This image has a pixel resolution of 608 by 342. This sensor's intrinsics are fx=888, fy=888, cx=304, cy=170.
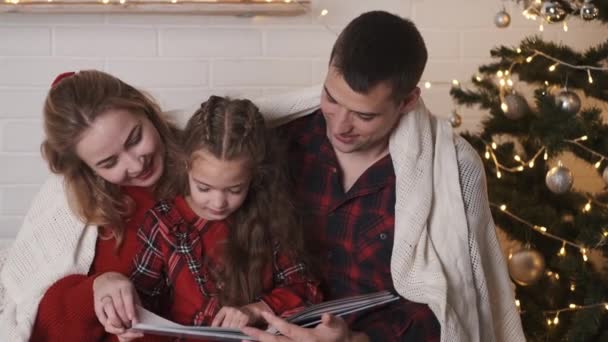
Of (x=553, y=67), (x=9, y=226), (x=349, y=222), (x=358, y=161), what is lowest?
(x=9, y=226)

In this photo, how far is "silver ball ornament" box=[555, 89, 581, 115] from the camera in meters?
2.06

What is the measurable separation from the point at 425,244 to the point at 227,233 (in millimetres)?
382

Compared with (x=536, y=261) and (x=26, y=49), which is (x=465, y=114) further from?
(x=26, y=49)

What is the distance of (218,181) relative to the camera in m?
1.58

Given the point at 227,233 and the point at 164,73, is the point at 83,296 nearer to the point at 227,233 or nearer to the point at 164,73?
the point at 227,233

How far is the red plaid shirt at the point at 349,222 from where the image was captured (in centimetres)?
178

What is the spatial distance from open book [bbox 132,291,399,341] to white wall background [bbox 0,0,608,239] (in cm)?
107

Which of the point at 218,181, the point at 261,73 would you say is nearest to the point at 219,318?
the point at 218,181

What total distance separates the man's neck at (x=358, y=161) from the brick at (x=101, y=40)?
967mm

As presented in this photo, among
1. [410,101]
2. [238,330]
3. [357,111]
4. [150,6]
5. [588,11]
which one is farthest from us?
[150,6]

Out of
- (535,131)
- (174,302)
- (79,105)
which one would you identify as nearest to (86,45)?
(79,105)

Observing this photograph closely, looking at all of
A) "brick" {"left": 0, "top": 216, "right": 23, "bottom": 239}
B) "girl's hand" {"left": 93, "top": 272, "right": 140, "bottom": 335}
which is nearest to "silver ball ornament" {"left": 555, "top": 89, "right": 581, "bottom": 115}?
"girl's hand" {"left": 93, "top": 272, "right": 140, "bottom": 335}

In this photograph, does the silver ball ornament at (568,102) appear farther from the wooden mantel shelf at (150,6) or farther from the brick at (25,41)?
the brick at (25,41)

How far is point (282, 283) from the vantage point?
1.72 m
